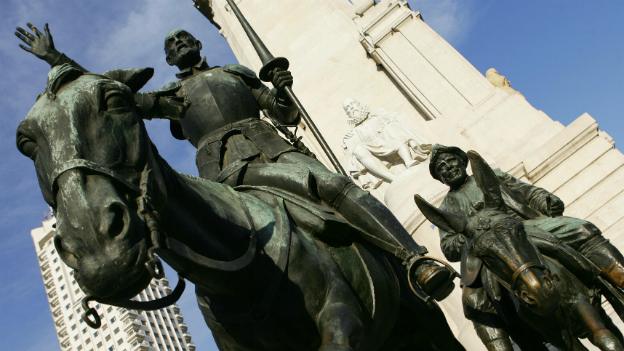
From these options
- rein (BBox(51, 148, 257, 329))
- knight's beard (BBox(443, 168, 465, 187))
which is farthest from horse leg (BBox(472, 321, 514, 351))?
rein (BBox(51, 148, 257, 329))

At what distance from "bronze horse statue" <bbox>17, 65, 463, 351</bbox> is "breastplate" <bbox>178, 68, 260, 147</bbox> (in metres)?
0.79

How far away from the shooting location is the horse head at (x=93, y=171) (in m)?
2.90

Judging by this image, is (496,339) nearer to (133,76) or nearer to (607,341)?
(607,341)

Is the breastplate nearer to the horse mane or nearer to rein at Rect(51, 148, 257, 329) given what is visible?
the horse mane

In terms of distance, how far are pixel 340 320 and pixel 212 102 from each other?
201 centimetres

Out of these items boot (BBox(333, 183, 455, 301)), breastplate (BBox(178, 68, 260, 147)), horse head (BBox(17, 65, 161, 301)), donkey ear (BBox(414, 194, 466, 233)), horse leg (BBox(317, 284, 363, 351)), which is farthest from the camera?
breastplate (BBox(178, 68, 260, 147))

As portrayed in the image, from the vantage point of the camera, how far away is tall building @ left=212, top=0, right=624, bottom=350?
11781 mm

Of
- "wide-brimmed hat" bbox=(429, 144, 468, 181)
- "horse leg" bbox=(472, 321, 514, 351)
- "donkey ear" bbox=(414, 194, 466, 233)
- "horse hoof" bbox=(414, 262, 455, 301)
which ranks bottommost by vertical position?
"horse leg" bbox=(472, 321, 514, 351)

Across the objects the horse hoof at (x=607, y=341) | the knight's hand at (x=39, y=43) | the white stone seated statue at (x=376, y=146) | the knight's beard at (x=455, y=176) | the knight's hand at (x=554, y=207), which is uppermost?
the white stone seated statue at (x=376, y=146)

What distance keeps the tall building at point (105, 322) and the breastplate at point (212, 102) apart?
199 ft

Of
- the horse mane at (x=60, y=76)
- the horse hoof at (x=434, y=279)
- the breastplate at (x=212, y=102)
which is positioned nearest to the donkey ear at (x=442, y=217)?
the horse hoof at (x=434, y=279)

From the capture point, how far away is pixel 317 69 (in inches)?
680

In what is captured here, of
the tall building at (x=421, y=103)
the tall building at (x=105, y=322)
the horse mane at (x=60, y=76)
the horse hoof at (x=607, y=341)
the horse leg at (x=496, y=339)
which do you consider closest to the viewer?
the horse mane at (x=60, y=76)

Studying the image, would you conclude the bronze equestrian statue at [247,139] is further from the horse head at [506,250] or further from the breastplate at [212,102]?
the horse head at [506,250]
